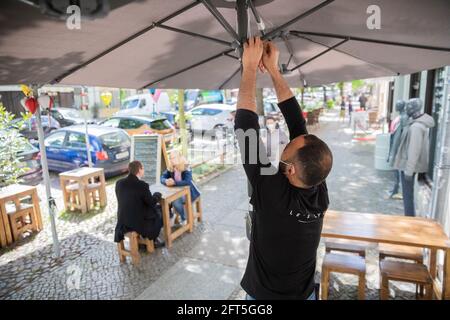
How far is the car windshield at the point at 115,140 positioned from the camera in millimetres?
9336

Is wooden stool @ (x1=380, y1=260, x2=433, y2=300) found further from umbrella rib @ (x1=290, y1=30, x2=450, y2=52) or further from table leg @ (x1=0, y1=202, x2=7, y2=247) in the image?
table leg @ (x1=0, y1=202, x2=7, y2=247)

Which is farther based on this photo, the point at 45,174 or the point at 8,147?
the point at 8,147

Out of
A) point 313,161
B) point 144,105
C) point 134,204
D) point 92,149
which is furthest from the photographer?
point 144,105

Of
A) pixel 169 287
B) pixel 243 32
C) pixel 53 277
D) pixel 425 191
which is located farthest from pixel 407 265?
pixel 53 277

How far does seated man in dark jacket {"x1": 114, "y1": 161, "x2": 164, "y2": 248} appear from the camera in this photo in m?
4.75

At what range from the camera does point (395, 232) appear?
135 inches

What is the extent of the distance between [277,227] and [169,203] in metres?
3.93

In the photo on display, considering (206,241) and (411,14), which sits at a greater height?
(411,14)

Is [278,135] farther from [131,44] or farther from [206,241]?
[131,44]

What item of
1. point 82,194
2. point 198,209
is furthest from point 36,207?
point 198,209

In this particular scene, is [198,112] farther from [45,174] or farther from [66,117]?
[45,174]

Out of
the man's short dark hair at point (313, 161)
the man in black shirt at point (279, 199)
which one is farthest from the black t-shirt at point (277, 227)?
the man's short dark hair at point (313, 161)

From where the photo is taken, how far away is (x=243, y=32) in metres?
2.15
